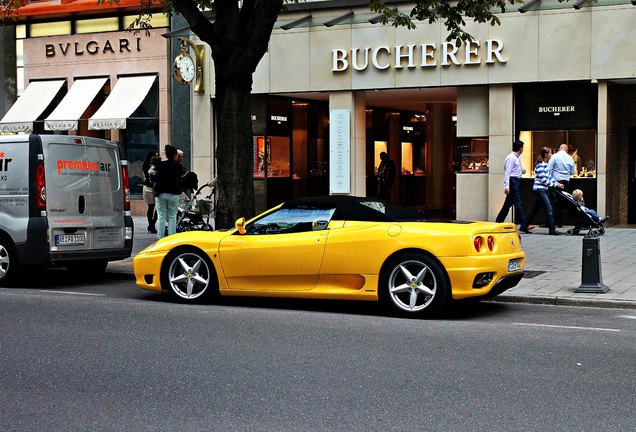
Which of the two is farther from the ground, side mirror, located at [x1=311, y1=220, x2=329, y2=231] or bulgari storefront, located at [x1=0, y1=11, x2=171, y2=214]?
bulgari storefront, located at [x1=0, y1=11, x2=171, y2=214]

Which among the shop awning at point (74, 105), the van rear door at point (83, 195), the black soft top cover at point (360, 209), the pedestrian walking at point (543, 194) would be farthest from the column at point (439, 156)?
the black soft top cover at point (360, 209)

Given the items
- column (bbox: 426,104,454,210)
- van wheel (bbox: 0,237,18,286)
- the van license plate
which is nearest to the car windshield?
the van license plate

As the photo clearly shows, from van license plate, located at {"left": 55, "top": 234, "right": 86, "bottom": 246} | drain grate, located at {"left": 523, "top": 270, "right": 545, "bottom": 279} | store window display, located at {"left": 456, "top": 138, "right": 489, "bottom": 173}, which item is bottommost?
drain grate, located at {"left": 523, "top": 270, "right": 545, "bottom": 279}

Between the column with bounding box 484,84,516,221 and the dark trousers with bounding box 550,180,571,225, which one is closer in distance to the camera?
the dark trousers with bounding box 550,180,571,225

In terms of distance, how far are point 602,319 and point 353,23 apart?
48.1ft

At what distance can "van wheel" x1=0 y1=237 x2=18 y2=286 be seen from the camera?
12383mm

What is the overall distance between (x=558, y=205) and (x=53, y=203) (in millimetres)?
10871

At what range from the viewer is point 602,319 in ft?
31.9

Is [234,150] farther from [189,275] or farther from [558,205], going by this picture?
[558,205]

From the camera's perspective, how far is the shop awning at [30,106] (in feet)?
89.0

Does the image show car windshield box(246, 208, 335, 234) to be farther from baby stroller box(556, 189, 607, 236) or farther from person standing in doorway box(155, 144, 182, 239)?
baby stroller box(556, 189, 607, 236)

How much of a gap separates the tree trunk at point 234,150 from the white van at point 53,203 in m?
1.70

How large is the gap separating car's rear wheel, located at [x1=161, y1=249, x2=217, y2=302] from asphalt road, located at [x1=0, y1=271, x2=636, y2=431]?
0.26 meters

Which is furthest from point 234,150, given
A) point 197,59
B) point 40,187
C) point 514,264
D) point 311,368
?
point 197,59
